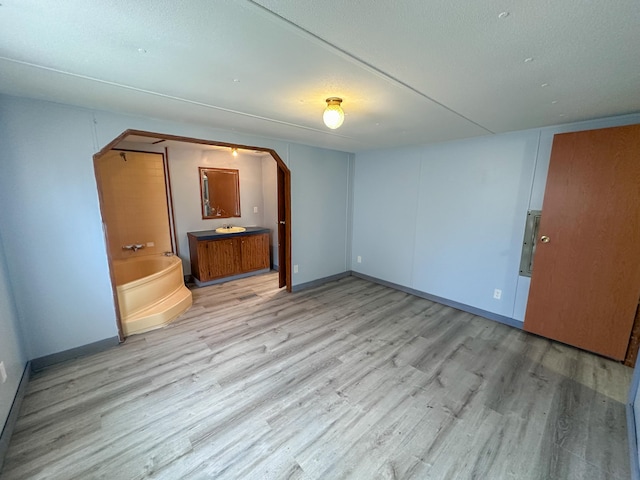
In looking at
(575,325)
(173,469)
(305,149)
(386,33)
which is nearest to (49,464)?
Answer: (173,469)

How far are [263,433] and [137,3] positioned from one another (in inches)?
90.0

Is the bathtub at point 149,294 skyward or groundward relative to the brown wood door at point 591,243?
groundward

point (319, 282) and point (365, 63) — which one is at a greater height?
point (365, 63)

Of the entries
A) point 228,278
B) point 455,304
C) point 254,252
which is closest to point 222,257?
point 228,278

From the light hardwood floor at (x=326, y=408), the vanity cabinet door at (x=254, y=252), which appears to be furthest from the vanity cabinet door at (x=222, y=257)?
the light hardwood floor at (x=326, y=408)

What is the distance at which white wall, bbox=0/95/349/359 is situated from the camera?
204 cm

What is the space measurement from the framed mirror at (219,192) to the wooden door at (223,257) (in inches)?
26.7

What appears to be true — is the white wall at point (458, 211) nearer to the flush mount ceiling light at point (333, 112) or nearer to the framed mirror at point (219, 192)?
the flush mount ceiling light at point (333, 112)

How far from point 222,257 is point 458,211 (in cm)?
369

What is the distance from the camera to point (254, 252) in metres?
4.83

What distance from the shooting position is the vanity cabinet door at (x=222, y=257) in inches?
168

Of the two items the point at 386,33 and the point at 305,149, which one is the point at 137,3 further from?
the point at 305,149

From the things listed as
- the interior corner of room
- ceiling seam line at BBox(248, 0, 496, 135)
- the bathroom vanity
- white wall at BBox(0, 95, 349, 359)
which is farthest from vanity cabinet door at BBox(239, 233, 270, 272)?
ceiling seam line at BBox(248, 0, 496, 135)

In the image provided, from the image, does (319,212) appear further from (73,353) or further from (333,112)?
(73,353)
